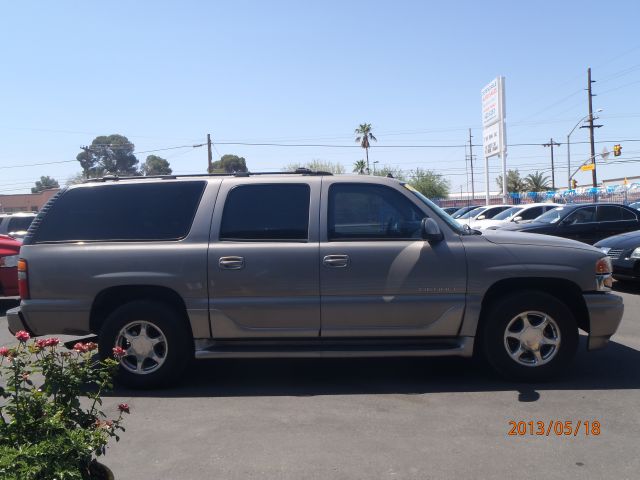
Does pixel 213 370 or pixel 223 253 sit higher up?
pixel 223 253

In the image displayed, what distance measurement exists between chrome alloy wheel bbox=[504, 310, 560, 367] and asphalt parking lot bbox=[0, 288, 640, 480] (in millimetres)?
255

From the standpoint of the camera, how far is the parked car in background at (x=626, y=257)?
31.9 ft

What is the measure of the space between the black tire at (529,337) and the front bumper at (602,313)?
0.17 metres

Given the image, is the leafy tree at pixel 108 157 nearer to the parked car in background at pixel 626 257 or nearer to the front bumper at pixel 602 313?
the parked car in background at pixel 626 257

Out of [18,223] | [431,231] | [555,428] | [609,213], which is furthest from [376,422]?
[18,223]

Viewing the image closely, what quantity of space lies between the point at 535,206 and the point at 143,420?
54.6ft

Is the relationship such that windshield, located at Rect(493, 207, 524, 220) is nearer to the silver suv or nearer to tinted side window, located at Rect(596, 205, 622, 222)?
tinted side window, located at Rect(596, 205, 622, 222)

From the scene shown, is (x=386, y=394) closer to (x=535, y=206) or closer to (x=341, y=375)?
(x=341, y=375)

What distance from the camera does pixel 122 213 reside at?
18.0 feet

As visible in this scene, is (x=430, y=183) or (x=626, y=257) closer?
(x=626, y=257)

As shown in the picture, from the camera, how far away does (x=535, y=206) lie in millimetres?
18672

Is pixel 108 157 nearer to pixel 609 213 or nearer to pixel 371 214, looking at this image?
pixel 609 213

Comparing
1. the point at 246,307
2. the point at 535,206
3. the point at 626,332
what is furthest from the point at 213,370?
the point at 535,206

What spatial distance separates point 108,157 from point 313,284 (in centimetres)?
4730
